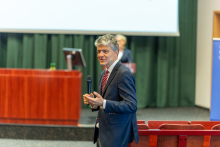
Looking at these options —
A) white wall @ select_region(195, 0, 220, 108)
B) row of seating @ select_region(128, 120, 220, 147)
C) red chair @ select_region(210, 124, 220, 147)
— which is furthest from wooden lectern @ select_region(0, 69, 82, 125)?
white wall @ select_region(195, 0, 220, 108)

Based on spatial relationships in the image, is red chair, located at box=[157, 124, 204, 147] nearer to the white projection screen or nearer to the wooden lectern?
the wooden lectern

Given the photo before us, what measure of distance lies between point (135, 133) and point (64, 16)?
4.12 meters

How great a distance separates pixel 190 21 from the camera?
593cm

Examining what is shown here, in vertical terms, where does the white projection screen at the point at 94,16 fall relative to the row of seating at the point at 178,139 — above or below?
above

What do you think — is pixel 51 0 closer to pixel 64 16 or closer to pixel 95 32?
pixel 64 16

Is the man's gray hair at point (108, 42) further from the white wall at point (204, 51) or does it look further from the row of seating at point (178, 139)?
the white wall at point (204, 51)

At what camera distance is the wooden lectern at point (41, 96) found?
12.1ft

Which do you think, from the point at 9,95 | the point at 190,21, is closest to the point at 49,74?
A: the point at 9,95

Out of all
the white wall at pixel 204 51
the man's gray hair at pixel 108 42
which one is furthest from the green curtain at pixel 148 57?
the man's gray hair at pixel 108 42

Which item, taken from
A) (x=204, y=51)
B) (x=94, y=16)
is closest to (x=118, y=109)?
(x=94, y=16)

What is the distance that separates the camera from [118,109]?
161cm

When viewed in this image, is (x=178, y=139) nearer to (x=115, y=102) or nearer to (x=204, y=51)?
(x=115, y=102)

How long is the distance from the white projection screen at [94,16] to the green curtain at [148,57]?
41cm

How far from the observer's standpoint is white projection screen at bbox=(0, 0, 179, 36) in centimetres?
535
